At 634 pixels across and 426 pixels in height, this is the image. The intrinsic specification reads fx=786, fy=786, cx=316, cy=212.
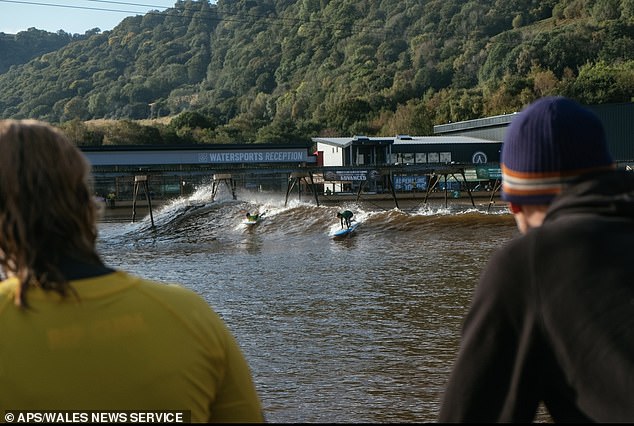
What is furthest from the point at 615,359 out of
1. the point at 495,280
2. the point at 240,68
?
the point at 240,68

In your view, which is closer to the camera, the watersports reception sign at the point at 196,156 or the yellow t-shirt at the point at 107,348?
the yellow t-shirt at the point at 107,348

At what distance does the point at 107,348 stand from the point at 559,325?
1.12 metres

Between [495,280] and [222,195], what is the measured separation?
155ft

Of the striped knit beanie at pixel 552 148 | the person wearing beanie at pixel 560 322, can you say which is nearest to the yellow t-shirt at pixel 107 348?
the person wearing beanie at pixel 560 322

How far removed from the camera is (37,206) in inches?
80.0

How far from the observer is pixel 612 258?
1878 mm

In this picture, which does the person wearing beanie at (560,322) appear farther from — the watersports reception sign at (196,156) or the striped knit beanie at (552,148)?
the watersports reception sign at (196,156)

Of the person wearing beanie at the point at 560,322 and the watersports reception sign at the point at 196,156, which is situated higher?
the person wearing beanie at the point at 560,322

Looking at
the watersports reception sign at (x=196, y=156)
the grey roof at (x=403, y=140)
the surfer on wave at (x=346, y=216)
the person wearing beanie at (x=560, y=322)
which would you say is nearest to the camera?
the person wearing beanie at (x=560, y=322)

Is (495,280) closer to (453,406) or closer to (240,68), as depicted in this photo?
(453,406)

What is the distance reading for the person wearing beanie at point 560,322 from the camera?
6.12 ft

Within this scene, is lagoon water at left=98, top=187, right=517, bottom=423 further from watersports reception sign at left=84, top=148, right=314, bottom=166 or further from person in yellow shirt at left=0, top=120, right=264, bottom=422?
watersports reception sign at left=84, top=148, right=314, bottom=166

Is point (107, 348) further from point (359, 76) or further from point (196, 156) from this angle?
point (359, 76)

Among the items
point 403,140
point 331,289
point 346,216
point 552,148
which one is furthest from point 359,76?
point 552,148
